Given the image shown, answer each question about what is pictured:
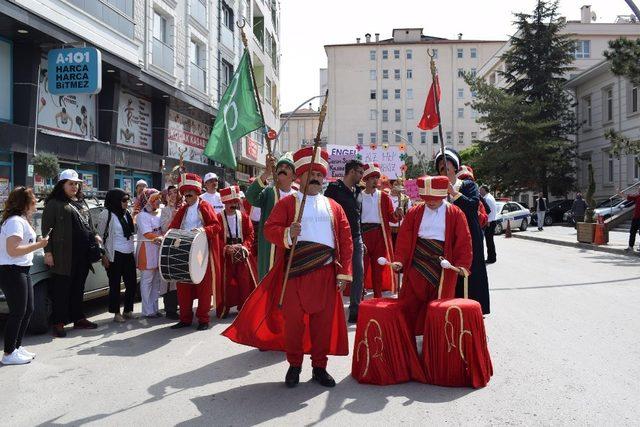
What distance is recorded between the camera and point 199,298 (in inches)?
303

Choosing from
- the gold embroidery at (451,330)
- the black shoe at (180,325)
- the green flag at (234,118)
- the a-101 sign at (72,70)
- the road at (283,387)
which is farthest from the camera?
the a-101 sign at (72,70)

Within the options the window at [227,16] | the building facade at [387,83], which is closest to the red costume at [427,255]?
the window at [227,16]

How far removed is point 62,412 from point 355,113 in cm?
8409

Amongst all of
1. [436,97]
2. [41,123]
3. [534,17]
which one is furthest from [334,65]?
[436,97]

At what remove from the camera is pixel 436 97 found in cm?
733

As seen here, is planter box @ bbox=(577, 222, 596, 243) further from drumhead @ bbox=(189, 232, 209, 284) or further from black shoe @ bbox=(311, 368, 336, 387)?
black shoe @ bbox=(311, 368, 336, 387)

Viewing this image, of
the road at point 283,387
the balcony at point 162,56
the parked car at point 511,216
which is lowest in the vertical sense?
the road at point 283,387

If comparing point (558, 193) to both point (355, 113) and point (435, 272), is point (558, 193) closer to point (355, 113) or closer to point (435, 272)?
point (435, 272)

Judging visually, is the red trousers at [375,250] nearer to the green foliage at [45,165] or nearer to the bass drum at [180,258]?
the bass drum at [180,258]

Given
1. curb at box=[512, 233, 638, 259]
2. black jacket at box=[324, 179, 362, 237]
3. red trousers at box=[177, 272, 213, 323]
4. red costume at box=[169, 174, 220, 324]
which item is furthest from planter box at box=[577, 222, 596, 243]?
red trousers at box=[177, 272, 213, 323]

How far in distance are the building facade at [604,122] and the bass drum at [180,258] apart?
2879 cm

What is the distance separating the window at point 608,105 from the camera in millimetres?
35812

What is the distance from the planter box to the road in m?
12.3

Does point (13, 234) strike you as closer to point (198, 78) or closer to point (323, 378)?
point (323, 378)
